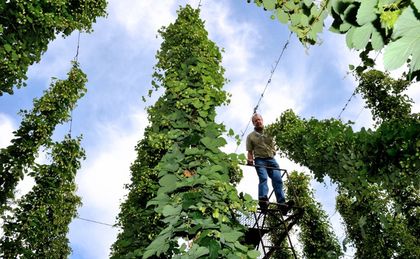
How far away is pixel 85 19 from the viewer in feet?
29.9

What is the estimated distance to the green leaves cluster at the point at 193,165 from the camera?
117 inches

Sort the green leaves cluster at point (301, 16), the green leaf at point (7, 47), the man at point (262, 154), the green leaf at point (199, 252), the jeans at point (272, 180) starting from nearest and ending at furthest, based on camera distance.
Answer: the green leaves cluster at point (301, 16) < the green leaf at point (199, 252) < the green leaf at point (7, 47) < the jeans at point (272, 180) < the man at point (262, 154)

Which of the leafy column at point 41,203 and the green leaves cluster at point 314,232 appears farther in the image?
the green leaves cluster at point 314,232

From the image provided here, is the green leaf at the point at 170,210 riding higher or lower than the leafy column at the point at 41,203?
lower

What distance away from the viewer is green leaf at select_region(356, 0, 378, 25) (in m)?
1.47

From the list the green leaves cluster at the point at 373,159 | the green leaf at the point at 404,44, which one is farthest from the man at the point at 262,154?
the green leaf at the point at 404,44

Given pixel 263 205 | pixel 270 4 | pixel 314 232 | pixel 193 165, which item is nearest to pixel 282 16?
pixel 270 4

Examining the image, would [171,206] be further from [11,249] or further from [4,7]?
[11,249]

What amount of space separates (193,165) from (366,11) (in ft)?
7.37

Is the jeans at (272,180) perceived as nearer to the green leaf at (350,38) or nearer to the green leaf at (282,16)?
the green leaf at (282,16)

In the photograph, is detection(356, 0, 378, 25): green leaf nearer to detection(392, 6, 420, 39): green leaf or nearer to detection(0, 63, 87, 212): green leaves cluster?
detection(392, 6, 420, 39): green leaf

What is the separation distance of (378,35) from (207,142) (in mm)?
2240

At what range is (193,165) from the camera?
3.38 m

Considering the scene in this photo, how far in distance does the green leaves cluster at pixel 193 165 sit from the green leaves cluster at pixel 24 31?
3506mm
